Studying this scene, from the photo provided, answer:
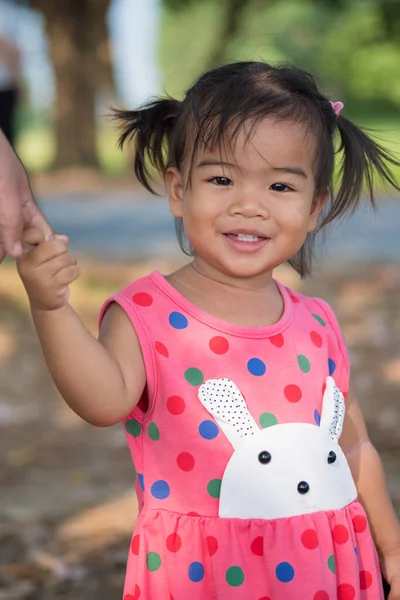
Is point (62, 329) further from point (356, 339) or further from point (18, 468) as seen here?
point (356, 339)

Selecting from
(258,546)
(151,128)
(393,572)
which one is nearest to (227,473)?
(258,546)

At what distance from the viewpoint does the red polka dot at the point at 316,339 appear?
197 centimetres

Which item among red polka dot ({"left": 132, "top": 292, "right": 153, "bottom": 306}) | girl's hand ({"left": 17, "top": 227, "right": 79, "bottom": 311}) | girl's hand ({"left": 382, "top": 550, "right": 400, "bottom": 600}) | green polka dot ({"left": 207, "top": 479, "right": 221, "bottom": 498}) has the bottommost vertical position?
girl's hand ({"left": 382, "top": 550, "right": 400, "bottom": 600})

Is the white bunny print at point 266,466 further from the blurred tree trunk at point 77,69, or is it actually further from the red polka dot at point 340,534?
the blurred tree trunk at point 77,69

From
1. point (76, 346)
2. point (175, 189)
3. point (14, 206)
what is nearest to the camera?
point (14, 206)

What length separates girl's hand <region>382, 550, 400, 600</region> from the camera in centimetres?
200

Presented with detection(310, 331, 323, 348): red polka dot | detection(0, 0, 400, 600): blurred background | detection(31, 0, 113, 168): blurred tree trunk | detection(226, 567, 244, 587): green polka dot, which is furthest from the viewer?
detection(31, 0, 113, 168): blurred tree trunk

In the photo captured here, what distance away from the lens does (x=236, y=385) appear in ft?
5.99

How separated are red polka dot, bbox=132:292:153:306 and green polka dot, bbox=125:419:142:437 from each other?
0.21m

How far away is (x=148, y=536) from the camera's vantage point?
1.78 m

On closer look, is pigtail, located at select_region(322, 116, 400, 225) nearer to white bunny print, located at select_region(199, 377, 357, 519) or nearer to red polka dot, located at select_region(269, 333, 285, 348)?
red polka dot, located at select_region(269, 333, 285, 348)

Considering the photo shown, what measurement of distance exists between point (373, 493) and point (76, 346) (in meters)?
0.76

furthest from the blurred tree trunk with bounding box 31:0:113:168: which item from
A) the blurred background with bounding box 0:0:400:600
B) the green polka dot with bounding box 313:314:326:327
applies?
the green polka dot with bounding box 313:314:326:327

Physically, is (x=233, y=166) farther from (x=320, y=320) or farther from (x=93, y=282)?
(x=93, y=282)
